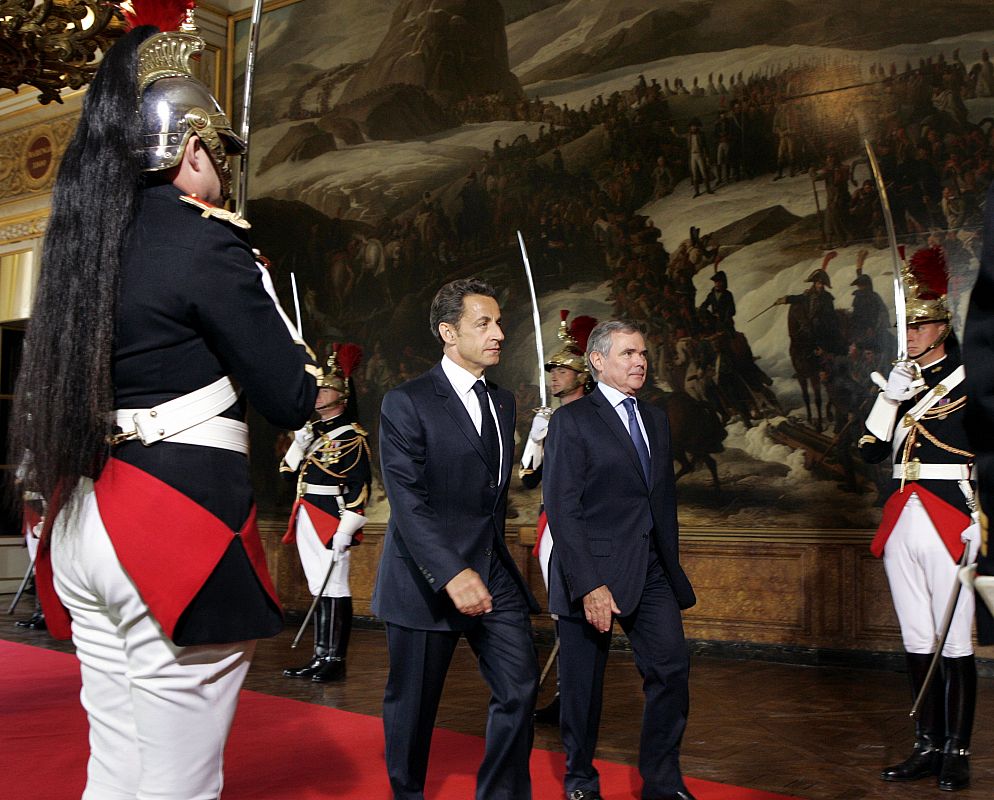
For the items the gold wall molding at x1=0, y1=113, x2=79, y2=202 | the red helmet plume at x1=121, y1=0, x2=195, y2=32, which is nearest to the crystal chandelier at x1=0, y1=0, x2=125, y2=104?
the red helmet plume at x1=121, y1=0, x2=195, y2=32

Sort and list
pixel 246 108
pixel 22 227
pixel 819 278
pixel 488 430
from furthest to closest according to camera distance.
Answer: pixel 22 227, pixel 819 278, pixel 488 430, pixel 246 108

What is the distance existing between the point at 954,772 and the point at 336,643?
4.13 metres

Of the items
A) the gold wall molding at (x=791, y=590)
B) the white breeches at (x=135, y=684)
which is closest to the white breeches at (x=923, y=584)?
the gold wall molding at (x=791, y=590)

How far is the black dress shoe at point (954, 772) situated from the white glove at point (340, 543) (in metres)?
4.20

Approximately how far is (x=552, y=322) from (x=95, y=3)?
5.50m

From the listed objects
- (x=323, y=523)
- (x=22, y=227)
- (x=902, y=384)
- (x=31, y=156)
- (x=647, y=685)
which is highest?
(x=31, y=156)

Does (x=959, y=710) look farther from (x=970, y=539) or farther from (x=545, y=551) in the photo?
(x=545, y=551)

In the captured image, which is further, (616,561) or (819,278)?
(819,278)

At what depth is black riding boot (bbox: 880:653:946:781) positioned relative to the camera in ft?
15.5

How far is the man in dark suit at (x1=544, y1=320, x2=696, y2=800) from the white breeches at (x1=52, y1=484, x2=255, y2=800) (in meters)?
2.31

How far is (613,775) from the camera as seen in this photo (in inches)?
188

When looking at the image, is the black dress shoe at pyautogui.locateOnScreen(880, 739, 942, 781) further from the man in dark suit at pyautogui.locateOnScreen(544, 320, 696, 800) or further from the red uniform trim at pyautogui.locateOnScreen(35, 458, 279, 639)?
the red uniform trim at pyautogui.locateOnScreen(35, 458, 279, 639)

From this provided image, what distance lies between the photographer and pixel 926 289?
5230 mm

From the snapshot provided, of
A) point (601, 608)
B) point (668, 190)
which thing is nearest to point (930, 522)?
point (601, 608)
